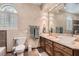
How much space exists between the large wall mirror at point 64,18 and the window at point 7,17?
0.47m

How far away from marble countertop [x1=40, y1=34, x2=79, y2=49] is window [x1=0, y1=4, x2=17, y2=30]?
438 millimetres

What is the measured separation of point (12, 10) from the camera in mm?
2045

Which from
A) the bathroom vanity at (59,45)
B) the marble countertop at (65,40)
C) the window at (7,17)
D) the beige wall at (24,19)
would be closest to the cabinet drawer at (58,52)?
the bathroom vanity at (59,45)

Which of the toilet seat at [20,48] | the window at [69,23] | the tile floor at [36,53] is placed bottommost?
the tile floor at [36,53]

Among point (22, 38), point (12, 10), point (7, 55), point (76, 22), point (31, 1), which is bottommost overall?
point (7, 55)

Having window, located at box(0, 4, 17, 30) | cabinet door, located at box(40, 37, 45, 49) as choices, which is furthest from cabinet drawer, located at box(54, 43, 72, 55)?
window, located at box(0, 4, 17, 30)

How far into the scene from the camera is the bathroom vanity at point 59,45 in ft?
6.37

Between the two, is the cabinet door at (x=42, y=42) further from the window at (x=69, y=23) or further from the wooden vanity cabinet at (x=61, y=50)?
the window at (x=69, y=23)

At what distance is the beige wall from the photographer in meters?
2.04

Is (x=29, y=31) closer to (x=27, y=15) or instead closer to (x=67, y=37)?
(x=27, y=15)

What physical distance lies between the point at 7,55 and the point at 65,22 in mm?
897

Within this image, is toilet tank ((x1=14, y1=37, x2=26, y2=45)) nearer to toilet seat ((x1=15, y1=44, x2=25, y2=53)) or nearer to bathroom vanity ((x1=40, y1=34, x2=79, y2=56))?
toilet seat ((x1=15, y1=44, x2=25, y2=53))

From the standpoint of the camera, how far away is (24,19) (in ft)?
6.69

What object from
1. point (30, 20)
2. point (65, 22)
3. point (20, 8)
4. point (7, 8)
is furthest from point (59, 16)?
point (7, 8)
